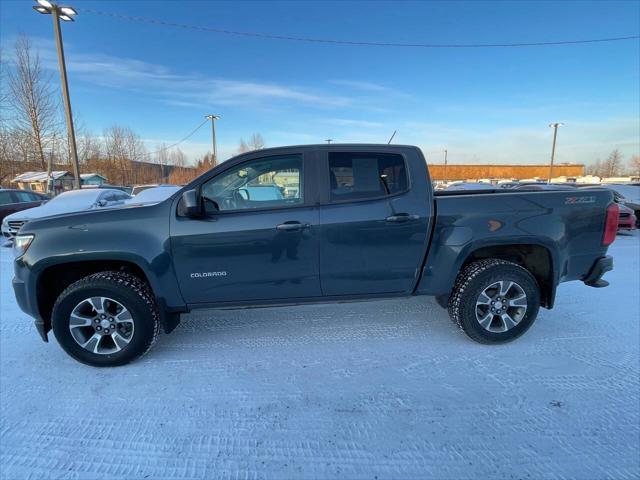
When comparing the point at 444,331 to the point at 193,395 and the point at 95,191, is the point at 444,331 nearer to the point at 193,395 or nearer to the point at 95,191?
the point at 193,395

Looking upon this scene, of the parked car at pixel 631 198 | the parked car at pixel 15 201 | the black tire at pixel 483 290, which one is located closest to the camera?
the black tire at pixel 483 290

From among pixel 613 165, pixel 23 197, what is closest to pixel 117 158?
pixel 23 197

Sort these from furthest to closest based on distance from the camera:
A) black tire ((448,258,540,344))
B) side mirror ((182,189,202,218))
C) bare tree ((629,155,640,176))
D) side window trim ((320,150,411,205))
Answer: bare tree ((629,155,640,176)), black tire ((448,258,540,344)), side window trim ((320,150,411,205)), side mirror ((182,189,202,218))

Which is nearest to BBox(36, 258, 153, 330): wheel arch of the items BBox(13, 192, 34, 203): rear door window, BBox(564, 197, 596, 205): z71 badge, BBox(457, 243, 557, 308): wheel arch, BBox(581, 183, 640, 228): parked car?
BBox(457, 243, 557, 308): wheel arch

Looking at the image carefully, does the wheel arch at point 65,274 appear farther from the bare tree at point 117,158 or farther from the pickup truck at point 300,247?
the bare tree at point 117,158

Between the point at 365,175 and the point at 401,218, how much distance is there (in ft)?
1.70

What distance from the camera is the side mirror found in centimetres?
258

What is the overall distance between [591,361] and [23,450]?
436 cm

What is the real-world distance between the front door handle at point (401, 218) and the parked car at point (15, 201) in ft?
42.4

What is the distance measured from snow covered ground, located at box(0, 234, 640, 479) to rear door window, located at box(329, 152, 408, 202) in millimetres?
1466

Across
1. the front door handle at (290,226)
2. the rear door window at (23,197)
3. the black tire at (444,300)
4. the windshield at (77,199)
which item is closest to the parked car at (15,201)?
the rear door window at (23,197)

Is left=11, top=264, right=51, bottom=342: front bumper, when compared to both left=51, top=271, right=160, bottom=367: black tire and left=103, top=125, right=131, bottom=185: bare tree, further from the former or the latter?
left=103, top=125, right=131, bottom=185: bare tree

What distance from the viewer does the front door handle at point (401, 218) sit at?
2828mm

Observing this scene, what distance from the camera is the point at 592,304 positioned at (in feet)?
13.3
